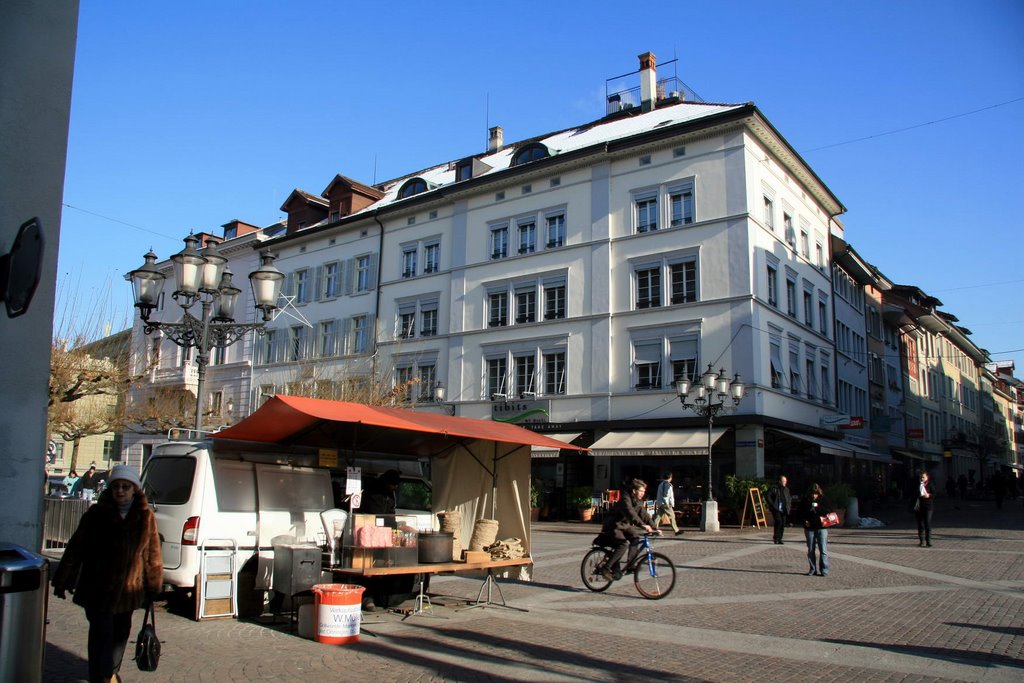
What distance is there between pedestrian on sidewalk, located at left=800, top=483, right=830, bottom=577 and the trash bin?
40.6ft

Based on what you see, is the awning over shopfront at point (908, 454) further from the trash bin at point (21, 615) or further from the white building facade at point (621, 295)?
the trash bin at point (21, 615)

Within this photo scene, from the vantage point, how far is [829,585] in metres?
12.6

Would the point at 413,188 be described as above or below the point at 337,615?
above

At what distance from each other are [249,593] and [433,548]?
218 centimetres

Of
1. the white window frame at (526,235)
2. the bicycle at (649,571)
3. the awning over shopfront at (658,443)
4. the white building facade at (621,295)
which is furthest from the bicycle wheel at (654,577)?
the white window frame at (526,235)

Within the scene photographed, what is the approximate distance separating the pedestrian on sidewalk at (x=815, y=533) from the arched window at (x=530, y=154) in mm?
22910

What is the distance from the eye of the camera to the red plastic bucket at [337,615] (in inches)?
317

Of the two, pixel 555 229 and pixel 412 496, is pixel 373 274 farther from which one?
pixel 412 496

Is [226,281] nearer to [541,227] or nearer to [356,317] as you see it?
[541,227]

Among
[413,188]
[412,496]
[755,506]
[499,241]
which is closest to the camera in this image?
[412,496]

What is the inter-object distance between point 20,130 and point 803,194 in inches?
1364

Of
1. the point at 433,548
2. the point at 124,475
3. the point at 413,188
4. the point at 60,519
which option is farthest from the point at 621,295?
the point at 124,475

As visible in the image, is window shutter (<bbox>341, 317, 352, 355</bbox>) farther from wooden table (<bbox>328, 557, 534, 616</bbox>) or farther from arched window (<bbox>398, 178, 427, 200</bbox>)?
wooden table (<bbox>328, 557, 534, 616</bbox>)

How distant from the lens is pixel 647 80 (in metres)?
35.6
